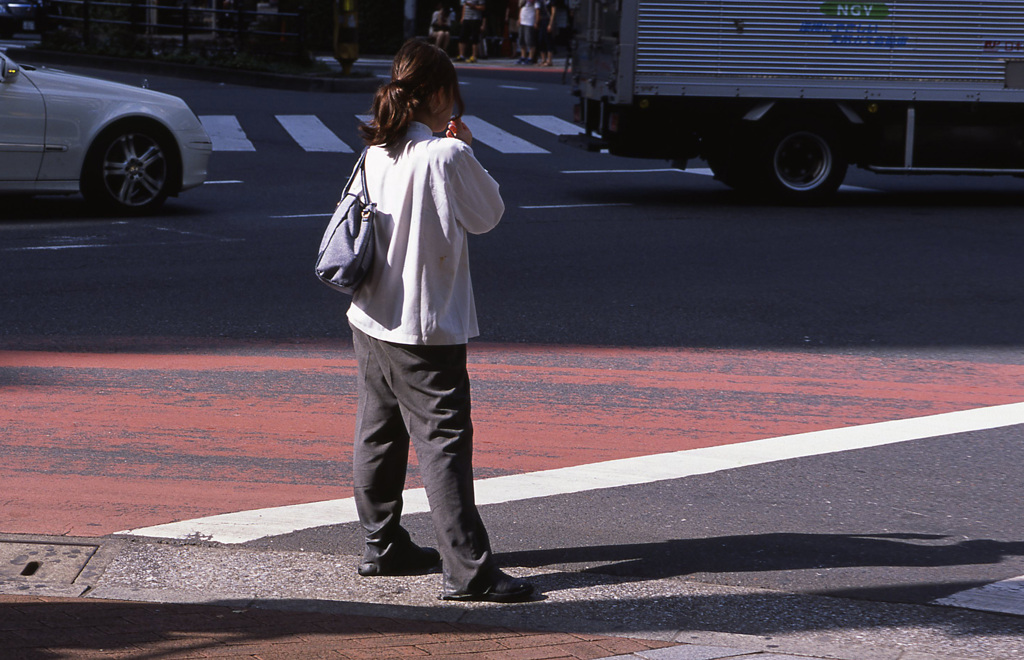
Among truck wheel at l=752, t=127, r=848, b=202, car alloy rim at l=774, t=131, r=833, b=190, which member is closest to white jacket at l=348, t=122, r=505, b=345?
truck wheel at l=752, t=127, r=848, b=202

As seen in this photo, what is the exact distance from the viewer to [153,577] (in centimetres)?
439

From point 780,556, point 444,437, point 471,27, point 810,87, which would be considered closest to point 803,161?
point 810,87

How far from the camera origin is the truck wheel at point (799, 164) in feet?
48.5

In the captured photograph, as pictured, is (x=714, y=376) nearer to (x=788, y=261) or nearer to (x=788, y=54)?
(x=788, y=261)

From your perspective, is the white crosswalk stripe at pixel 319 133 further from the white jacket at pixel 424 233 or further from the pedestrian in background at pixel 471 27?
the pedestrian in background at pixel 471 27

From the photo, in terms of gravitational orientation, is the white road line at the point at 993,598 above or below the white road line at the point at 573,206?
below

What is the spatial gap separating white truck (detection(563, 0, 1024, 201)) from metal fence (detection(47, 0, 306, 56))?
47.9ft

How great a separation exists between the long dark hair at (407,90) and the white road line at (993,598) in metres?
2.26

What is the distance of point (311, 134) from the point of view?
1941 cm

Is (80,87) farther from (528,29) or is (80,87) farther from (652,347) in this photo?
(528,29)

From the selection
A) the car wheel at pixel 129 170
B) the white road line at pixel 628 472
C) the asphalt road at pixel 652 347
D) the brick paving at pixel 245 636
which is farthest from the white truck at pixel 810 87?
the brick paving at pixel 245 636

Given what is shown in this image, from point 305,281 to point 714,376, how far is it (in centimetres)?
358

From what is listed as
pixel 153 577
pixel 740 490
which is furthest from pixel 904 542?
pixel 153 577

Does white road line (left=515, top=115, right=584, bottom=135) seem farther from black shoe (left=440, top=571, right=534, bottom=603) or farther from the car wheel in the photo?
black shoe (left=440, top=571, right=534, bottom=603)
